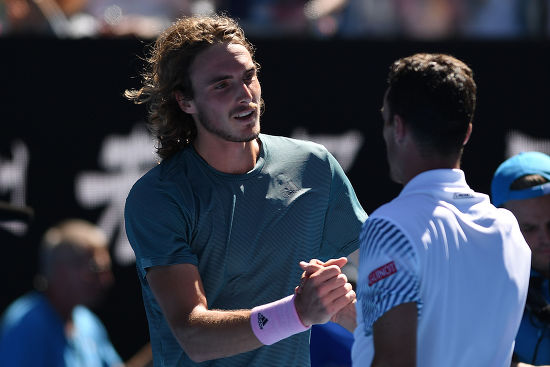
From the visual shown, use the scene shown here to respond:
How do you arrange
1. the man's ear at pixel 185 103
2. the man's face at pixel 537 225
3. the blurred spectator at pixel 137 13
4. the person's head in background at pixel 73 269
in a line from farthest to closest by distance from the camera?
the blurred spectator at pixel 137 13 < the person's head in background at pixel 73 269 < the man's face at pixel 537 225 < the man's ear at pixel 185 103

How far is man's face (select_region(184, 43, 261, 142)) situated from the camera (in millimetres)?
3180

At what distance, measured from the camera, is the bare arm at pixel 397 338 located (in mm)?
2184

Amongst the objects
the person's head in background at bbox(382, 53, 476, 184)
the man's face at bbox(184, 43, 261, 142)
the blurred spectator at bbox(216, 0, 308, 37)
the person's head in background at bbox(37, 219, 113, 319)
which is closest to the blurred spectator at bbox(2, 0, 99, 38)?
the blurred spectator at bbox(216, 0, 308, 37)

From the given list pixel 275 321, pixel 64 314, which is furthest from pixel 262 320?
pixel 64 314

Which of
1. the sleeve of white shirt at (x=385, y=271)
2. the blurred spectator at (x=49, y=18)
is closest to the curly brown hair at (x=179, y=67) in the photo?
the sleeve of white shirt at (x=385, y=271)

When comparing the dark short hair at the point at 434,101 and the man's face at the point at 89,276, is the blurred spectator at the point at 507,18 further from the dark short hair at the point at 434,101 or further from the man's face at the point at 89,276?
the dark short hair at the point at 434,101

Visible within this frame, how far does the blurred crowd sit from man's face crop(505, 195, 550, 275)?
264cm

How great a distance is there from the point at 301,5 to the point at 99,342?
2700 mm

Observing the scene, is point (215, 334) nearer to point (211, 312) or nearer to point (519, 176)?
point (211, 312)

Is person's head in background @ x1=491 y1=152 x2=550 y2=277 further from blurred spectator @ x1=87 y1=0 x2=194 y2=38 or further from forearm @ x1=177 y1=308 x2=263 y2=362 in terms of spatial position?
blurred spectator @ x1=87 y1=0 x2=194 y2=38

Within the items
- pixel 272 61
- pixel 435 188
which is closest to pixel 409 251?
pixel 435 188

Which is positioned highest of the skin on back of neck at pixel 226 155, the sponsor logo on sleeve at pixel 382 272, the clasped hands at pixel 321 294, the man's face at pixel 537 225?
the sponsor logo on sleeve at pixel 382 272

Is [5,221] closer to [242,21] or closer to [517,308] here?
[517,308]

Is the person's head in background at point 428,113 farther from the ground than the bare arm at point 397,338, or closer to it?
farther from the ground
